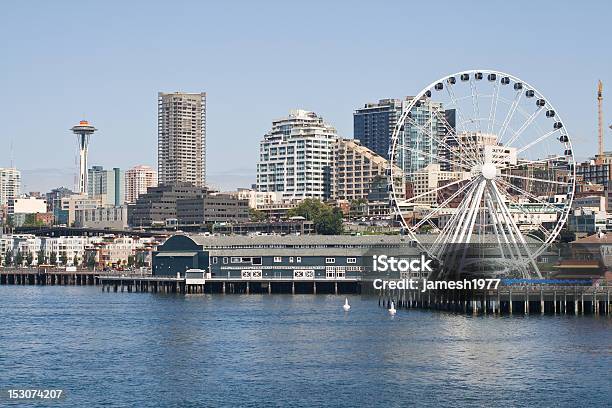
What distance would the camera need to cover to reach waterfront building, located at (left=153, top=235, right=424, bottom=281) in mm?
155375

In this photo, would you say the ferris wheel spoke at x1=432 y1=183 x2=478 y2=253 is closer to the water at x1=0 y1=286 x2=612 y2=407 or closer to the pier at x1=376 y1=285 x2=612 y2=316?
the pier at x1=376 y1=285 x2=612 y2=316

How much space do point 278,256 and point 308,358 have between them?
265 feet

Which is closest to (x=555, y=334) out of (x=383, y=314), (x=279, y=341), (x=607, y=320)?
(x=607, y=320)

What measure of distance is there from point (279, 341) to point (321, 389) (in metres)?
21.7

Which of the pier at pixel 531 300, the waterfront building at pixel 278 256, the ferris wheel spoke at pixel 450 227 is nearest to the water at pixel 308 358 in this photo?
the pier at pixel 531 300

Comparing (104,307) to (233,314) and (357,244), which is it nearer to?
(233,314)

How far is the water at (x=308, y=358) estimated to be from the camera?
62.2 meters

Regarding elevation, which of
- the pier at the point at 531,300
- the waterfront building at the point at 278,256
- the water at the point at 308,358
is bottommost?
the water at the point at 308,358

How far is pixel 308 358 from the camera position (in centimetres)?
7556

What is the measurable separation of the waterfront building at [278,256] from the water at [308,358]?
41.0m

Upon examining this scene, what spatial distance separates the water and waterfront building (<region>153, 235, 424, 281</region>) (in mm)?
41001

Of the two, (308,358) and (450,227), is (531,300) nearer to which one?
(450,227)

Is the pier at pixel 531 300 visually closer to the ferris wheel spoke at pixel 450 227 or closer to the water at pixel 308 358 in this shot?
the water at pixel 308 358

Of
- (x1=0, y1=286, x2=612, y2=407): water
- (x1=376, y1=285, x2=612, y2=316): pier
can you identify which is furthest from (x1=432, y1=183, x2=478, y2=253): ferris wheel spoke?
(x1=0, y1=286, x2=612, y2=407): water
